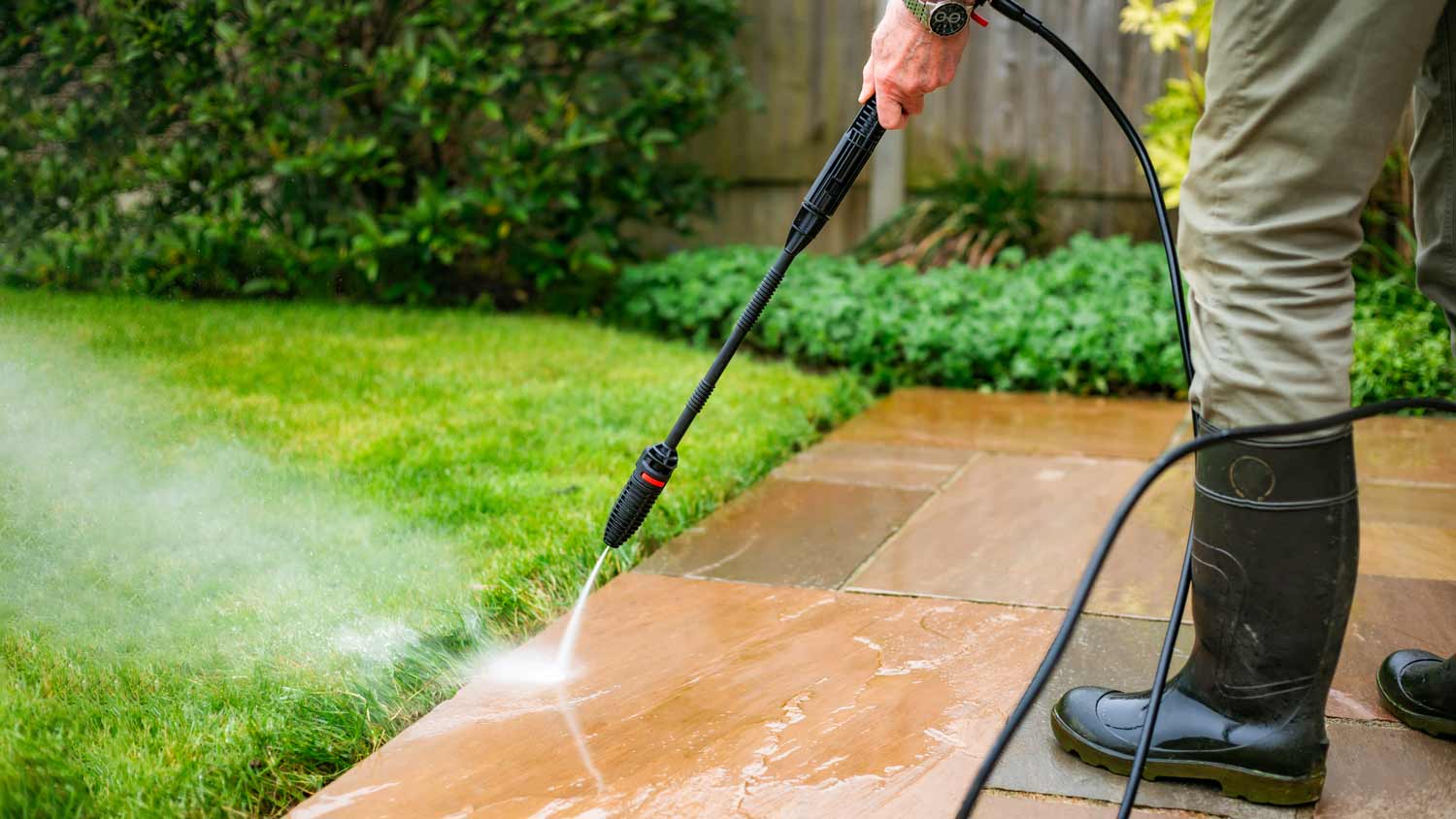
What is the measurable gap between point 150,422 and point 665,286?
2.18 m

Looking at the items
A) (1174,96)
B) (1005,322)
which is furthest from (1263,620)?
(1174,96)

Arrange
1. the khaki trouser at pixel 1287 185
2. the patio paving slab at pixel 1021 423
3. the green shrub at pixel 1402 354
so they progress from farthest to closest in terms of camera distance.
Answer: the green shrub at pixel 1402 354 → the patio paving slab at pixel 1021 423 → the khaki trouser at pixel 1287 185

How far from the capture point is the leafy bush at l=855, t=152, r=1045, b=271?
482cm

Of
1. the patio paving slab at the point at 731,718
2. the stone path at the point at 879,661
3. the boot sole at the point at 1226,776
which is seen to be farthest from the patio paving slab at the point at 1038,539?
the boot sole at the point at 1226,776

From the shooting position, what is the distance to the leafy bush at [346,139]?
3736 mm

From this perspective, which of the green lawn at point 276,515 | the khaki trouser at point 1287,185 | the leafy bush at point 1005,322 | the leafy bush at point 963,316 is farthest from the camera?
the leafy bush at point 963,316

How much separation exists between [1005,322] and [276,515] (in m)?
2.35

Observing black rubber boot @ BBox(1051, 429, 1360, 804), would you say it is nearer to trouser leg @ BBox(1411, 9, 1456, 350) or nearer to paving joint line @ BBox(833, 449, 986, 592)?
trouser leg @ BBox(1411, 9, 1456, 350)

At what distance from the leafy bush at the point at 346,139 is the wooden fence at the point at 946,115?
51 centimetres

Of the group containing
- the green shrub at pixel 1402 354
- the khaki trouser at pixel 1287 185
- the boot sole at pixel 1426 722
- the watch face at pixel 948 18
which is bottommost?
the boot sole at pixel 1426 722

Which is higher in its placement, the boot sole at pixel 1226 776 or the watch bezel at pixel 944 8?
the watch bezel at pixel 944 8

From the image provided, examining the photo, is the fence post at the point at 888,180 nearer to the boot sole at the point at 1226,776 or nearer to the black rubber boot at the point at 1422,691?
the black rubber boot at the point at 1422,691

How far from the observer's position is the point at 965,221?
16.2 ft

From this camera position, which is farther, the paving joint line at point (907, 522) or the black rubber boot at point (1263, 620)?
the paving joint line at point (907, 522)
